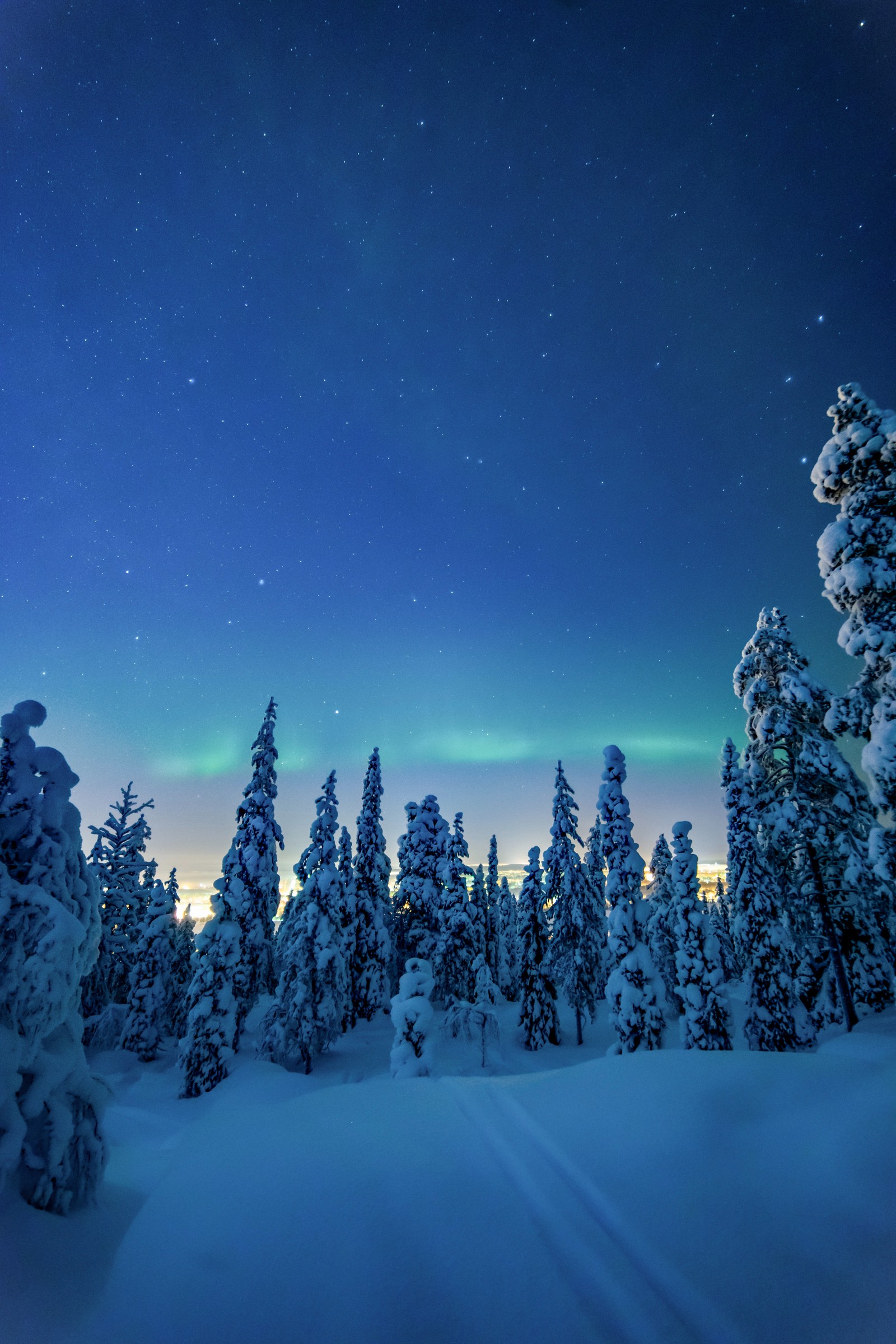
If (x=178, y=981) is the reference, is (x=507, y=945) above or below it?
below

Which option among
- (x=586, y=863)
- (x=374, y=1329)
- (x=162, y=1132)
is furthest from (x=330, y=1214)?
(x=586, y=863)

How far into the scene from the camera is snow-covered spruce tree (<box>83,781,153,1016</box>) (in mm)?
30000

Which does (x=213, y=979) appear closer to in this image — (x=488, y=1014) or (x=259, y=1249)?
(x=488, y=1014)

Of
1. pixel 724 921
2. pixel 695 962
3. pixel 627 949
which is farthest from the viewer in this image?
pixel 724 921

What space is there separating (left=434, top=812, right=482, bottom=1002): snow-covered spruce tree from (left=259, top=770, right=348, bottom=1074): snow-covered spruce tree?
21.7 ft

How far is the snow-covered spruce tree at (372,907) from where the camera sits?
29953 millimetres

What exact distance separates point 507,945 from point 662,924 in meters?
26.4

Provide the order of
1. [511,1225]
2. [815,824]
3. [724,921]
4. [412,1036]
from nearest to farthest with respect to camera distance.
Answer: [511,1225] < [412,1036] < [815,824] < [724,921]

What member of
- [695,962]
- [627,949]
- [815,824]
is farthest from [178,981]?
[815,824]

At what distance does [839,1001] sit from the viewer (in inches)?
649

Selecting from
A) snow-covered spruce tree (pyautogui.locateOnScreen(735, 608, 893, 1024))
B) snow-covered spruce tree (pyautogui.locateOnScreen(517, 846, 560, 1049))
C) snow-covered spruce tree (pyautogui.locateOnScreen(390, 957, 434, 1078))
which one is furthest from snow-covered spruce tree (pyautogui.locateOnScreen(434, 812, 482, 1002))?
snow-covered spruce tree (pyautogui.locateOnScreen(735, 608, 893, 1024))

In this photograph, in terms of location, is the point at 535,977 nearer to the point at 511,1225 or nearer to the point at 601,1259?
the point at 511,1225

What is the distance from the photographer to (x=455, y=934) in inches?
1158

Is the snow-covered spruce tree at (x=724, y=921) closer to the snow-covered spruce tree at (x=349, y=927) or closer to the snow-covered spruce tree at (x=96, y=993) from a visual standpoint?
the snow-covered spruce tree at (x=349, y=927)
